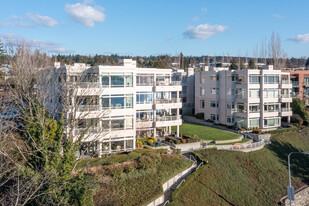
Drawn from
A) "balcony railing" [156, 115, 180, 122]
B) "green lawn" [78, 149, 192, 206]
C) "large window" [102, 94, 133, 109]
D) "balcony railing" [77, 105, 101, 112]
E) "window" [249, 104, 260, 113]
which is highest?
"large window" [102, 94, 133, 109]

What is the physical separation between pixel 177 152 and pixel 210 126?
17111 millimetres

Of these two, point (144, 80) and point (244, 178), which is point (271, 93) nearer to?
point (244, 178)

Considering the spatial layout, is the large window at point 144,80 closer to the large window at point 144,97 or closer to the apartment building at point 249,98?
the large window at point 144,97

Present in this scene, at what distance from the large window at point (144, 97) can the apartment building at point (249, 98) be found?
14.7 m

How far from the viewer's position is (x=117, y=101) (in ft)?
87.1

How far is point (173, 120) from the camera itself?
107 ft

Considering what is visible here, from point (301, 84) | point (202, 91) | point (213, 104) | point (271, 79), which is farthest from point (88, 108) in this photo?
point (301, 84)

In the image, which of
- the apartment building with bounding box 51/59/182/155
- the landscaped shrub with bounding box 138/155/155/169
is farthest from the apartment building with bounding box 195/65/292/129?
the landscaped shrub with bounding box 138/155/155/169

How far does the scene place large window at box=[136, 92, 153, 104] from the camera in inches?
1242

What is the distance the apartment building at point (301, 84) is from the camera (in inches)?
1977

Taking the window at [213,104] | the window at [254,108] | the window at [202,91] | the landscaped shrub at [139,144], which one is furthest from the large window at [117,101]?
the window at [202,91]

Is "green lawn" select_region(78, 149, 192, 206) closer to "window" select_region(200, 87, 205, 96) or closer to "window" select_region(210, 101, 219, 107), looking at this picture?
"window" select_region(210, 101, 219, 107)

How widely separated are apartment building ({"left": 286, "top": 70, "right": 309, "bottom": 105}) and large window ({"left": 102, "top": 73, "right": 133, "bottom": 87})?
36541 millimetres

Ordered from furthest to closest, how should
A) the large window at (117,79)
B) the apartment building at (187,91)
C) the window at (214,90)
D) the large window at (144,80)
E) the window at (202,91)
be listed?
1. the apartment building at (187,91)
2. the window at (202,91)
3. the window at (214,90)
4. the large window at (144,80)
5. the large window at (117,79)
